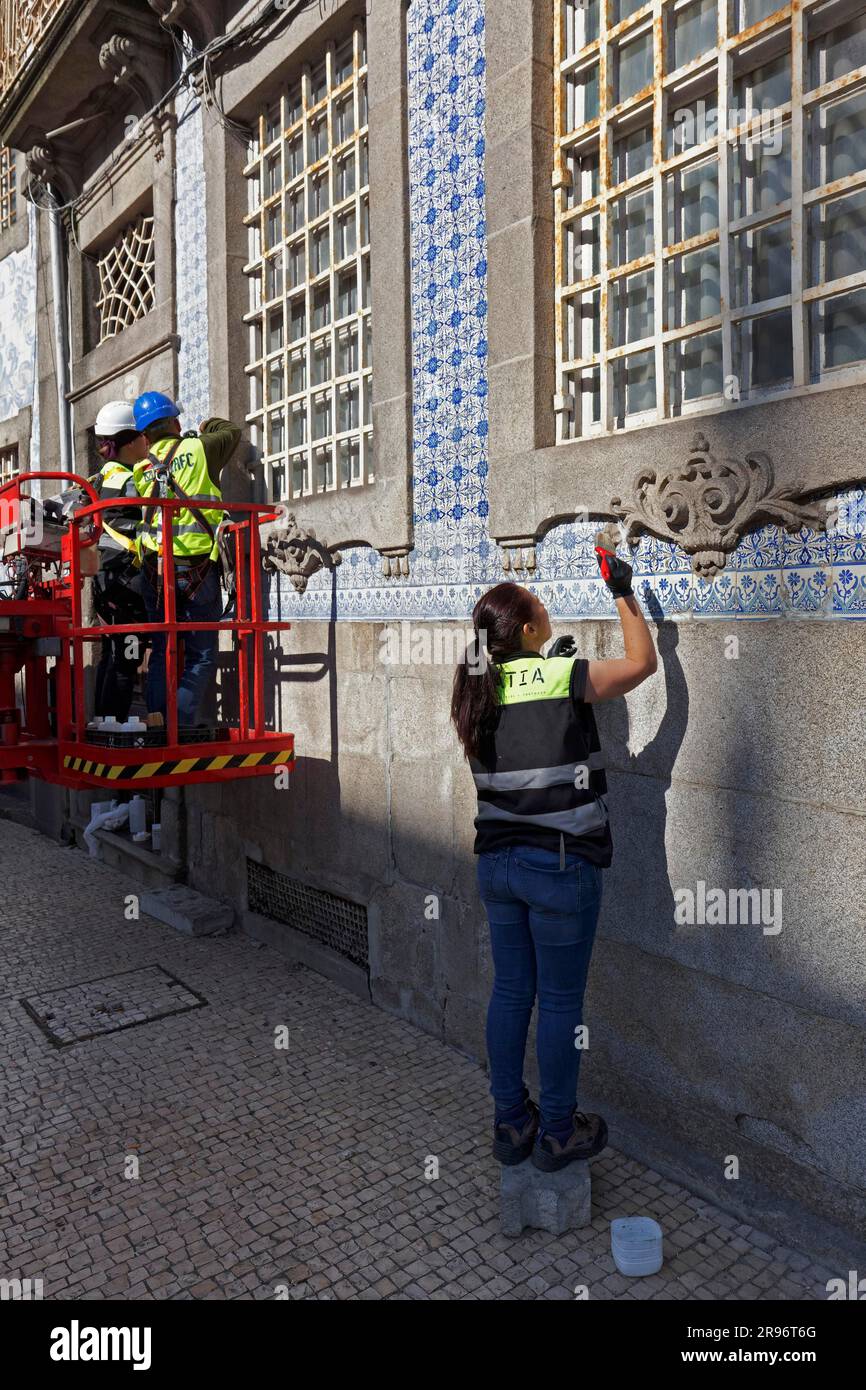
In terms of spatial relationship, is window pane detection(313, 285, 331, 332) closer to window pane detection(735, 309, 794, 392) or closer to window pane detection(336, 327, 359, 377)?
window pane detection(336, 327, 359, 377)

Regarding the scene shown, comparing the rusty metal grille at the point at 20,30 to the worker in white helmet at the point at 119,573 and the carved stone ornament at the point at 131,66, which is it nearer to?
the carved stone ornament at the point at 131,66

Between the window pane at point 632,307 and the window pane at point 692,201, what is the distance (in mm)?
179

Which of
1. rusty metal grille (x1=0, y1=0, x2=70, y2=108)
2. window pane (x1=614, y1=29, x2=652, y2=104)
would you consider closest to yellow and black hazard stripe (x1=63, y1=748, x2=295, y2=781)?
window pane (x1=614, y1=29, x2=652, y2=104)

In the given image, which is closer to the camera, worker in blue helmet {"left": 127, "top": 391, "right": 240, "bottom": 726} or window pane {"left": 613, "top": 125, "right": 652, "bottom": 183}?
window pane {"left": 613, "top": 125, "right": 652, "bottom": 183}

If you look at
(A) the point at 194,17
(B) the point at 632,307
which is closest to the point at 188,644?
(B) the point at 632,307

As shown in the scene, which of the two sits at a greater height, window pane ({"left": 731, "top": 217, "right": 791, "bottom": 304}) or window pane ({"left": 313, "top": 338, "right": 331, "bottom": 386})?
window pane ({"left": 313, "top": 338, "right": 331, "bottom": 386})

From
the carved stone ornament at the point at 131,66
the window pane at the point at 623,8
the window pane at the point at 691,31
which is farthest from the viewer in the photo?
the carved stone ornament at the point at 131,66

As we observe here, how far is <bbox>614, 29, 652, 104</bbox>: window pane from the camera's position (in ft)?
11.3

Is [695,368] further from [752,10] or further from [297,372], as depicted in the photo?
[297,372]

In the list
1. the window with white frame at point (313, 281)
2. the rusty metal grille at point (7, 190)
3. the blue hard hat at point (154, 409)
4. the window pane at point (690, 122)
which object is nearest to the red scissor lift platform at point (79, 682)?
the window with white frame at point (313, 281)

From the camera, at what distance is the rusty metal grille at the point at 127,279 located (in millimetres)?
7668

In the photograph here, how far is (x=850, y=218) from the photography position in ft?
9.43

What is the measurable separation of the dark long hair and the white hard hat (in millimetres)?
3831

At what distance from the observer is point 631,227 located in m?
3.57
